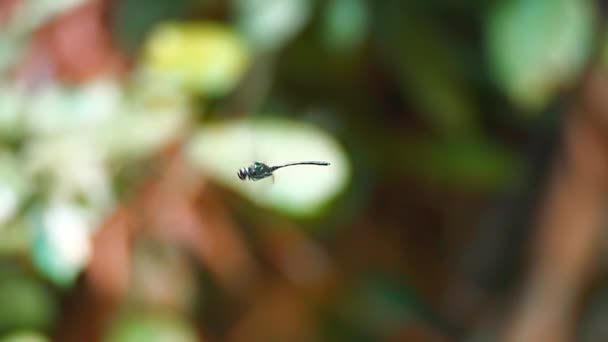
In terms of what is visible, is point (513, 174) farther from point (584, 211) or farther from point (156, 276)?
point (156, 276)

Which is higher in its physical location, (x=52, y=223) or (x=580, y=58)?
(x=580, y=58)

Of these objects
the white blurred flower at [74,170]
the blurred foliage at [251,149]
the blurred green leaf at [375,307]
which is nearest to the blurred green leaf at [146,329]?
the blurred foliage at [251,149]

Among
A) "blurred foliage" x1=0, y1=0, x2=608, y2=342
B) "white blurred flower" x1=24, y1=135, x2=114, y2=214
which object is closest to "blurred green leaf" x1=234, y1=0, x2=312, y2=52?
"blurred foliage" x1=0, y1=0, x2=608, y2=342

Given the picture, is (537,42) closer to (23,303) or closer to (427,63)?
(427,63)

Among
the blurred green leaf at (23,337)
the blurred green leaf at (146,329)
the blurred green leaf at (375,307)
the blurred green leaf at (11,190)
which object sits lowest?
the blurred green leaf at (23,337)

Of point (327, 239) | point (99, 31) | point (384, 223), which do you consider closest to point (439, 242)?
point (384, 223)

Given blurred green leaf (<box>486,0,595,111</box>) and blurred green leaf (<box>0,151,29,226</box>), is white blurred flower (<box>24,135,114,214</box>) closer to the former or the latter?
blurred green leaf (<box>0,151,29,226</box>)

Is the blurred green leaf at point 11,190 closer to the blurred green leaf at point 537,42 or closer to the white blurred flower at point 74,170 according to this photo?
the white blurred flower at point 74,170
